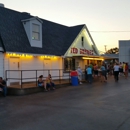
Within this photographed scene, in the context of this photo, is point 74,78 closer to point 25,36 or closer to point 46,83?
point 46,83

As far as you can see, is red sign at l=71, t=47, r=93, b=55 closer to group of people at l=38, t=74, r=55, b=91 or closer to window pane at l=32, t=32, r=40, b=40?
window pane at l=32, t=32, r=40, b=40

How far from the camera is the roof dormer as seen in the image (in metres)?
19.0

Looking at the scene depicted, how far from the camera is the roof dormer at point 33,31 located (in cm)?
1900

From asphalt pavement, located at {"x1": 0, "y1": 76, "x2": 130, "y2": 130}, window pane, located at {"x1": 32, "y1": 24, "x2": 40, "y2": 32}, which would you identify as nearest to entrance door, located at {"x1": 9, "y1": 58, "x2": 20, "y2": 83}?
window pane, located at {"x1": 32, "y1": 24, "x2": 40, "y2": 32}

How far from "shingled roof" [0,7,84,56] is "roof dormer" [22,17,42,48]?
333 millimetres

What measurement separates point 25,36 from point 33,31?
0.98 metres

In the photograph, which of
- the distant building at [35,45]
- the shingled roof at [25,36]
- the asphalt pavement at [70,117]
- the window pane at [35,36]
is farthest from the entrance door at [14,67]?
the asphalt pavement at [70,117]

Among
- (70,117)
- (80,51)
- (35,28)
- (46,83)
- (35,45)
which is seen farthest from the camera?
(80,51)

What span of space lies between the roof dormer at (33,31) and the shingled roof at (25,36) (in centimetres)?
33

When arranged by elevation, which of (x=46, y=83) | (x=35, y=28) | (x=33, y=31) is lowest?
(x=46, y=83)

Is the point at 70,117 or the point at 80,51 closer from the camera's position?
the point at 70,117

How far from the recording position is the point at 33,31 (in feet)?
63.8

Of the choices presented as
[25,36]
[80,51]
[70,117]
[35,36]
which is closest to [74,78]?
[35,36]

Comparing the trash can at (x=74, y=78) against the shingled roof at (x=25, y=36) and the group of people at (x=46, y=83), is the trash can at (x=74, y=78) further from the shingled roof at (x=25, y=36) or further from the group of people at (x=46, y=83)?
the group of people at (x=46, y=83)
